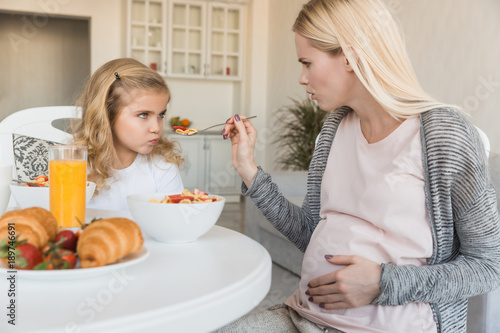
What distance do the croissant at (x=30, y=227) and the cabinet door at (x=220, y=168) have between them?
5.68 metres

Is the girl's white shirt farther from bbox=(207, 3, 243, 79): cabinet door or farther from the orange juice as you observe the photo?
bbox=(207, 3, 243, 79): cabinet door

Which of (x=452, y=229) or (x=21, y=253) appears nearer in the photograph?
(x=21, y=253)

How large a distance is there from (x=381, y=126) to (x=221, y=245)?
Result: 1.56 ft

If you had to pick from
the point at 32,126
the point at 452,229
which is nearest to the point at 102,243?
the point at 452,229

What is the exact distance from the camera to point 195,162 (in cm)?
635

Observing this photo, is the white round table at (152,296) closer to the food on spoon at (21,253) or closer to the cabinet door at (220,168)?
the food on spoon at (21,253)

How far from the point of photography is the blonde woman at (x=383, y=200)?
994mm

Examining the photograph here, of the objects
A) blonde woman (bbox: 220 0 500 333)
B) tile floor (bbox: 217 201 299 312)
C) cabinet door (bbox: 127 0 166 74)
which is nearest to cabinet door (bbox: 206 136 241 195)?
cabinet door (bbox: 127 0 166 74)

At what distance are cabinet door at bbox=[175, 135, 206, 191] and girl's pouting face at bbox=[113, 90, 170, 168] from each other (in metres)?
4.55

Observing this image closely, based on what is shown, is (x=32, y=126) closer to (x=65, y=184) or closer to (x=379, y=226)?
(x=65, y=184)

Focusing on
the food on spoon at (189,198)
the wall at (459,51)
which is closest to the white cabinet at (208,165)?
the wall at (459,51)

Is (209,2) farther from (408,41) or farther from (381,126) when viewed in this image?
(381,126)

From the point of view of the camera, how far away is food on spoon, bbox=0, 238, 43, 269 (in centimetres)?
65

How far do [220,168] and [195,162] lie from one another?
0.33 metres
